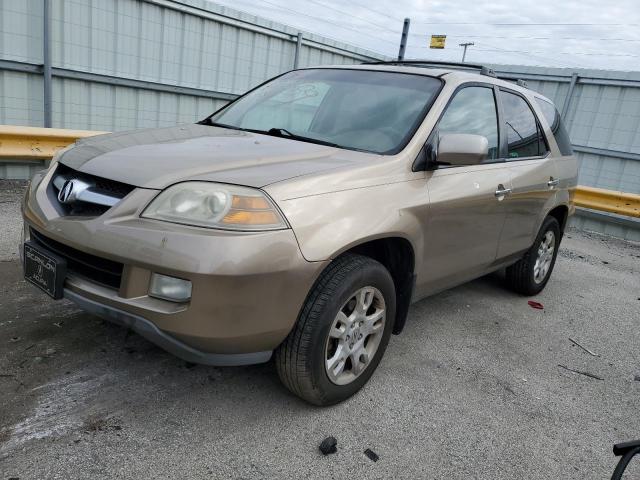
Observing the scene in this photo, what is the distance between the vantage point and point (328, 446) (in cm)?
226

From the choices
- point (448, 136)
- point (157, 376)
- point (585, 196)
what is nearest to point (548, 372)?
point (448, 136)

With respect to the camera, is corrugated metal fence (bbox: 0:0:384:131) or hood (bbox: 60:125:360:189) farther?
corrugated metal fence (bbox: 0:0:384:131)

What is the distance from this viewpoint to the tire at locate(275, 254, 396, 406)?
2275mm

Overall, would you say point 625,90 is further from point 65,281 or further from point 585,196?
point 65,281

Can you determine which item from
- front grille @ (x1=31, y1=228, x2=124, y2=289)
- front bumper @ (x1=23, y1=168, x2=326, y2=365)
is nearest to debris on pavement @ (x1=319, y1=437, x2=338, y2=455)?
front bumper @ (x1=23, y1=168, x2=326, y2=365)

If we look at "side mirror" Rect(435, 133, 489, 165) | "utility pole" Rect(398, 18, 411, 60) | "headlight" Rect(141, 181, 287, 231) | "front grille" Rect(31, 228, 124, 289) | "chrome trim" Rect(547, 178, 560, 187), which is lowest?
"front grille" Rect(31, 228, 124, 289)

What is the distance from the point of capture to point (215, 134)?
298cm

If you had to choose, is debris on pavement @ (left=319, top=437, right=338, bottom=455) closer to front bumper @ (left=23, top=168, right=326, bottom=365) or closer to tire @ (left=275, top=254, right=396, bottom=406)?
tire @ (left=275, top=254, right=396, bottom=406)

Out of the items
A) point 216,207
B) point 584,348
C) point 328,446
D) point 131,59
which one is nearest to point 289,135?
point 216,207

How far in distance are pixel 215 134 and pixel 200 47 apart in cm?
558

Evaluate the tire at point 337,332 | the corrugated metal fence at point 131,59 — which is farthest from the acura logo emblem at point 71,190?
the corrugated metal fence at point 131,59

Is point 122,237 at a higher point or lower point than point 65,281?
higher

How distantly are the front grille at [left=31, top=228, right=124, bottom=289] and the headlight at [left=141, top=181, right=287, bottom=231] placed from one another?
0.88 ft

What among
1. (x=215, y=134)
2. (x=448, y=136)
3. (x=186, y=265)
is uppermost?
(x=448, y=136)
